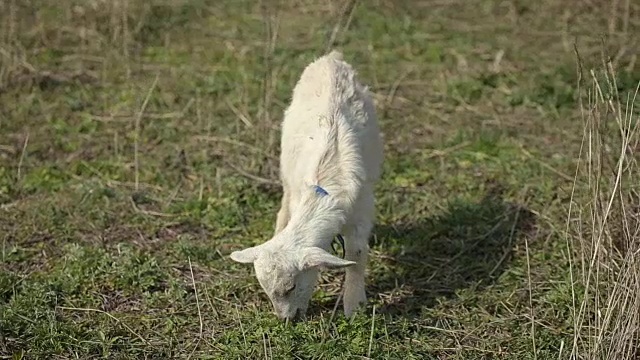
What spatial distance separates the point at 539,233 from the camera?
7.52m

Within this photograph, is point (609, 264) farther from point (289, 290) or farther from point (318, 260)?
point (289, 290)

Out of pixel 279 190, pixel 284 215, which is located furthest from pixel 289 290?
pixel 279 190

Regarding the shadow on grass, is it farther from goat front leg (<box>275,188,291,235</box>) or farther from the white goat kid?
goat front leg (<box>275,188,291,235</box>)

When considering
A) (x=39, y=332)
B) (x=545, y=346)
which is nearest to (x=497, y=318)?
(x=545, y=346)

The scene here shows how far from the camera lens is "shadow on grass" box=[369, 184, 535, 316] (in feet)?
22.5

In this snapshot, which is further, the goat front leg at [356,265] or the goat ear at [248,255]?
the goat front leg at [356,265]

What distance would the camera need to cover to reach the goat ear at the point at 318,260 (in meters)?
5.77

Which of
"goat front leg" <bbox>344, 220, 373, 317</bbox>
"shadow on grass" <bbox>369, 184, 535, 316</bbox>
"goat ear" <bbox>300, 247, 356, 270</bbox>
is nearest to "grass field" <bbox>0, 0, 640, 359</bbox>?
"shadow on grass" <bbox>369, 184, 535, 316</bbox>

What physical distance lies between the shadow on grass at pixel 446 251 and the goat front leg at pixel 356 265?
0.92ft

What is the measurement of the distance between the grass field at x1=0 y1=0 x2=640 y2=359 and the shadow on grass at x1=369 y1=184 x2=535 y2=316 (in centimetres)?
2

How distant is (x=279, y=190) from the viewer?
26.9 feet

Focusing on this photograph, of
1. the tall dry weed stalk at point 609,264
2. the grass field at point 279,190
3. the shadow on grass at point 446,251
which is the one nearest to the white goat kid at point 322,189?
the grass field at point 279,190

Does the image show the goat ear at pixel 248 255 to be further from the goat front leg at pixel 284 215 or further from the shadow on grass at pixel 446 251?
the goat front leg at pixel 284 215

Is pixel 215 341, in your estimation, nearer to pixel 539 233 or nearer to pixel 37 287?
pixel 37 287
